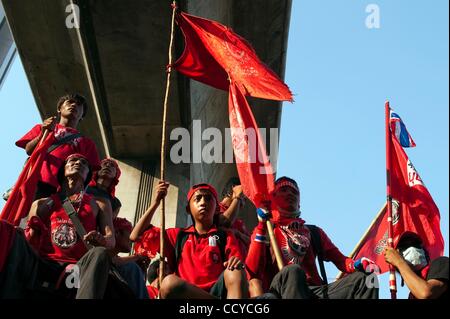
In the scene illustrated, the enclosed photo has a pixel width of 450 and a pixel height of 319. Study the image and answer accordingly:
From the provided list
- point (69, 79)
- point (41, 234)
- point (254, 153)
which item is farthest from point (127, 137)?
point (41, 234)

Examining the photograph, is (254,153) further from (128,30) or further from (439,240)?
(128,30)

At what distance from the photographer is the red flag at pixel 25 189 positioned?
5898 millimetres

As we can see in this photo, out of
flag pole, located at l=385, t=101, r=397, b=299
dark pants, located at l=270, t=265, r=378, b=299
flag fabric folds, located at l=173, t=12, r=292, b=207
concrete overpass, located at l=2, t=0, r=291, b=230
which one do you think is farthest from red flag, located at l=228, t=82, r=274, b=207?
concrete overpass, located at l=2, t=0, r=291, b=230

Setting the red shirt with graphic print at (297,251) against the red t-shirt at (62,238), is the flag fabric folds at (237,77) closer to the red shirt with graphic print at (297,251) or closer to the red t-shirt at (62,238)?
the red shirt with graphic print at (297,251)

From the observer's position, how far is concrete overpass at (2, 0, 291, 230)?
9445 millimetres

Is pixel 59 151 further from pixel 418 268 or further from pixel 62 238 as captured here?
pixel 418 268

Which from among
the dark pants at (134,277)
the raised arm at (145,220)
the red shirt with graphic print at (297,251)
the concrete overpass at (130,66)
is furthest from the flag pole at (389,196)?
the concrete overpass at (130,66)

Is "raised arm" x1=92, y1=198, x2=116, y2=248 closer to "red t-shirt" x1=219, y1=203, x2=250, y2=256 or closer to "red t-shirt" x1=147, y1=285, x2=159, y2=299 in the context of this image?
"red t-shirt" x1=147, y1=285, x2=159, y2=299

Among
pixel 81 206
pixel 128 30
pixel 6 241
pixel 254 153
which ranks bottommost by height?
pixel 6 241

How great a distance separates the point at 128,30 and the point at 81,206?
3961 millimetres

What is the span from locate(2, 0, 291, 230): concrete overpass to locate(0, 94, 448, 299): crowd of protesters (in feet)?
7.60

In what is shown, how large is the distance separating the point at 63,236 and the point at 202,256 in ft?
3.73

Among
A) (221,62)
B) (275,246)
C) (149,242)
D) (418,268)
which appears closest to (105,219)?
(149,242)
